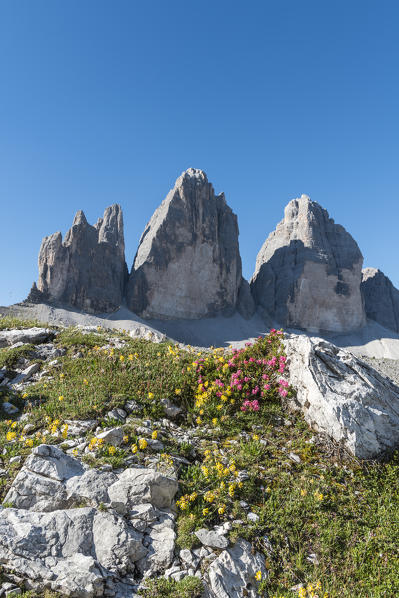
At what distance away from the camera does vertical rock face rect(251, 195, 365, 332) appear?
12044 centimetres

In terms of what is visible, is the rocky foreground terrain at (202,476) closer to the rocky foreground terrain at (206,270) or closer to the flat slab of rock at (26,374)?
the flat slab of rock at (26,374)

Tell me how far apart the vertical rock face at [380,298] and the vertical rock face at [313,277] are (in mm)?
15335

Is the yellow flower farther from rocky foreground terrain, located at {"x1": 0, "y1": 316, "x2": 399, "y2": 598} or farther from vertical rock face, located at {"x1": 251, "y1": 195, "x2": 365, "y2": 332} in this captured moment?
vertical rock face, located at {"x1": 251, "y1": 195, "x2": 365, "y2": 332}

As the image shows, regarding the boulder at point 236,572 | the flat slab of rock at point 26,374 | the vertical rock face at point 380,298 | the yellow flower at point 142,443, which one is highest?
the vertical rock face at point 380,298

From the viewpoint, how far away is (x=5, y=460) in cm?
646

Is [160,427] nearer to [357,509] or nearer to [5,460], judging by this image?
[5,460]

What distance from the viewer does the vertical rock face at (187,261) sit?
110 m

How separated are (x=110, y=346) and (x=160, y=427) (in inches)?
181

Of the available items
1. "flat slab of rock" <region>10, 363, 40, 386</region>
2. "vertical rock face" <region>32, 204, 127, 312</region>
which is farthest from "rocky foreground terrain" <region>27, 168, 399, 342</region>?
"flat slab of rock" <region>10, 363, 40, 386</region>

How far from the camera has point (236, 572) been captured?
15.8 feet

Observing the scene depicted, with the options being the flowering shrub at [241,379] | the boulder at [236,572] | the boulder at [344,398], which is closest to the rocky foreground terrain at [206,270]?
the flowering shrub at [241,379]

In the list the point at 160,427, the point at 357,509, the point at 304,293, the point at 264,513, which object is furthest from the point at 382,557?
the point at 304,293

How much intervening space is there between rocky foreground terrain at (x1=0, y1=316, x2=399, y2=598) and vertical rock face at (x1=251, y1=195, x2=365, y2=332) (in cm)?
11476

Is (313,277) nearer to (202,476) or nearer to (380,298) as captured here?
(380,298)
